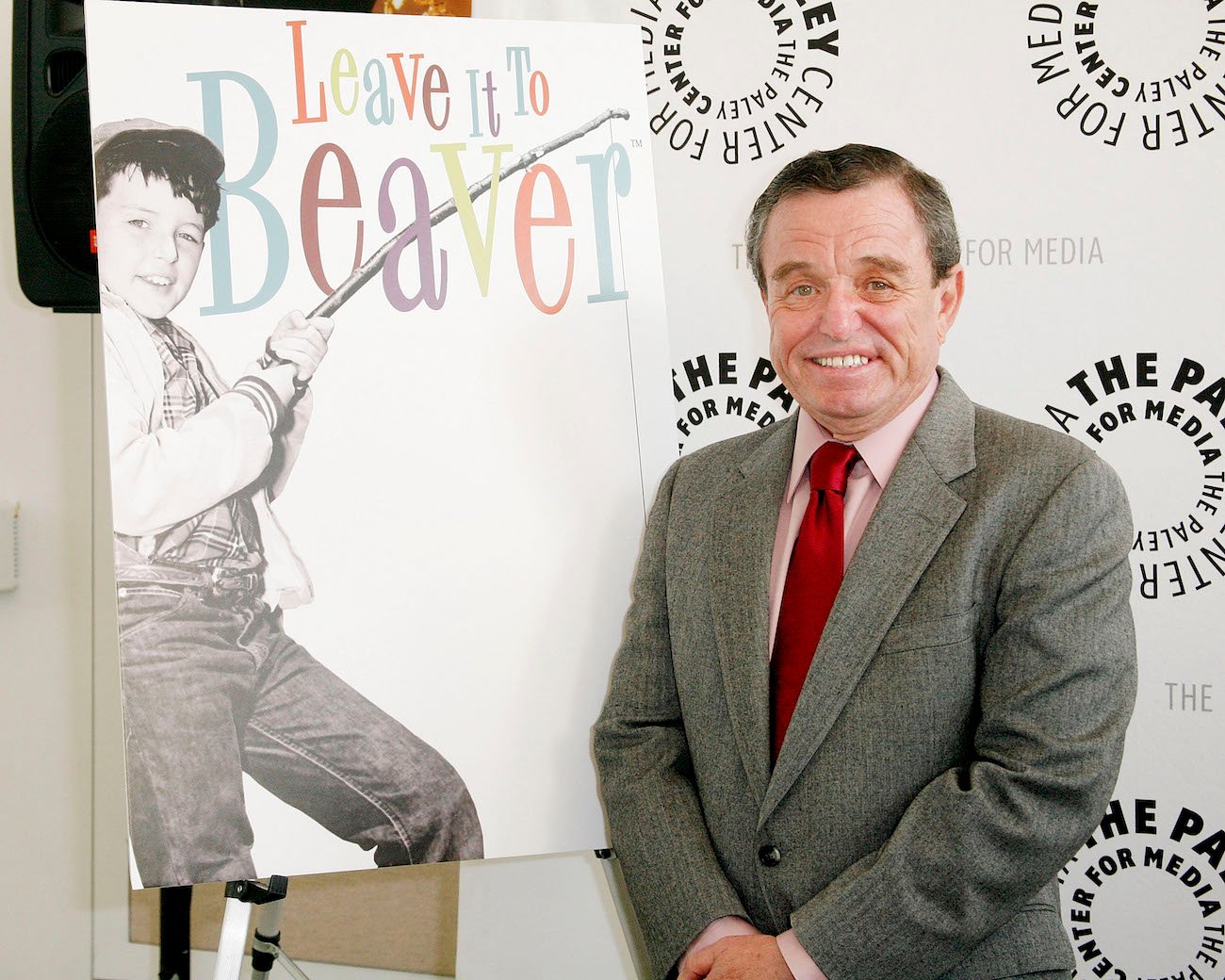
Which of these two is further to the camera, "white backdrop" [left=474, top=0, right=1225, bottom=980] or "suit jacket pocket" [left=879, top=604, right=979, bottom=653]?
"white backdrop" [left=474, top=0, right=1225, bottom=980]

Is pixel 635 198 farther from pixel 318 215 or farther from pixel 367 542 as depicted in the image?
pixel 367 542

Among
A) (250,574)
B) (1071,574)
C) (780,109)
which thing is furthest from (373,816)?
(780,109)

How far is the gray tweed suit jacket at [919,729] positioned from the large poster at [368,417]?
0.72 feet

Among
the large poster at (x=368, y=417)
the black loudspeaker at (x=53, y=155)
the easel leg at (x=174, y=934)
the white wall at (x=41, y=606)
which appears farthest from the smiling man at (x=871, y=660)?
the white wall at (x=41, y=606)

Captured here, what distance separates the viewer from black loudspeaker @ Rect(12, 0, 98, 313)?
1.92 meters

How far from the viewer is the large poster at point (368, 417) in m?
1.53

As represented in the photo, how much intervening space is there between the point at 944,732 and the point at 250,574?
0.91m

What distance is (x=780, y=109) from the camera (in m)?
2.24

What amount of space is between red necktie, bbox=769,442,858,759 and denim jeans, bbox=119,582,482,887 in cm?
51

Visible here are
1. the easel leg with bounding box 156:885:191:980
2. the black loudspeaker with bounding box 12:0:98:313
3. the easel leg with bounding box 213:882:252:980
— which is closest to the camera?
the easel leg with bounding box 213:882:252:980

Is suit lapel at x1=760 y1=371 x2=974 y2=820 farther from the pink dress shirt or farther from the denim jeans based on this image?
the denim jeans

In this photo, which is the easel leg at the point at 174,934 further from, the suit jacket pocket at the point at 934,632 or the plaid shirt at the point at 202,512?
the suit jacket pocket at the point at 934,632

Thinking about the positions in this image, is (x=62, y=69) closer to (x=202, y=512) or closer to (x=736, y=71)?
Answer: (x=202, y=512)

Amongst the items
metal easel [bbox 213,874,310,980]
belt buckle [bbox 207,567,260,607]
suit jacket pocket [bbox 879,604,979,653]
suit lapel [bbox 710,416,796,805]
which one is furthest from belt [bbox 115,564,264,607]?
suit jacket pocket [bbox 879,604,979,653]
